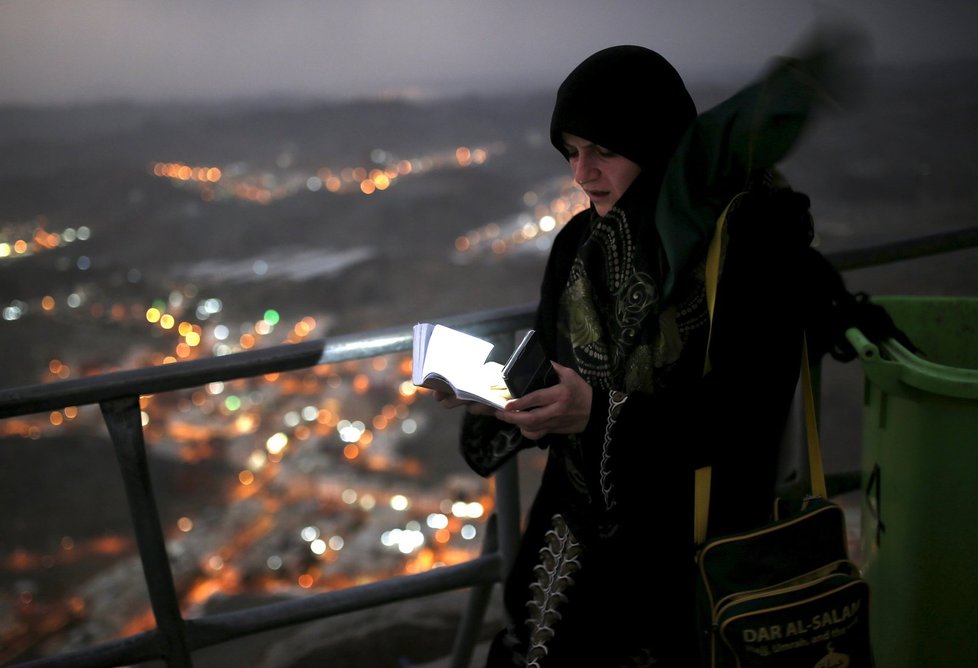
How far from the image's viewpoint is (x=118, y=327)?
2841 centimetres

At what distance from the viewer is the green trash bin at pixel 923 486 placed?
1.31m

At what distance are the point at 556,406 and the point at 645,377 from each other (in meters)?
0.16

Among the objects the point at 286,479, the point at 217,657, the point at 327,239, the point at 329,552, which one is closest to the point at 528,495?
the point at 217,657

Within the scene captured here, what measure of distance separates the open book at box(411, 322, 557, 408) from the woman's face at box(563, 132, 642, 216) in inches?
10.6

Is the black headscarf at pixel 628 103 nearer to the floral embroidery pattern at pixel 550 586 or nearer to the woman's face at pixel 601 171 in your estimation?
the woman's face at pixel 601 171

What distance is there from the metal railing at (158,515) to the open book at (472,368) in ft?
0.78

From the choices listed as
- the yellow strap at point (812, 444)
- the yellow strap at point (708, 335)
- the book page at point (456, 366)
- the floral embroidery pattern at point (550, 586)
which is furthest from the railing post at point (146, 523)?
the yellow strap at point (812, 444)

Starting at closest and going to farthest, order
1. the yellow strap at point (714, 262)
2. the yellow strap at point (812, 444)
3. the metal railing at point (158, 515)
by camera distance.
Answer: the yellow strap at point (714, 262)
the yellow strap at point (812, 444)
the metal railing at point (158, 515)

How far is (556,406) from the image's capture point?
41.3 inches

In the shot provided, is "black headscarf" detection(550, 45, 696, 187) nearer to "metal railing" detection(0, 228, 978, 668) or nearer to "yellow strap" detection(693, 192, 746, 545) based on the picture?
"yellow strap" detection(693, 192, 746, 545)

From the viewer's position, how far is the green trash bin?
4.31 ft

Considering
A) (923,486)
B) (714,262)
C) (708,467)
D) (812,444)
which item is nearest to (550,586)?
(708,467)

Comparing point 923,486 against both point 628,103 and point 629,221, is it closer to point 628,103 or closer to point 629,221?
point 629,221

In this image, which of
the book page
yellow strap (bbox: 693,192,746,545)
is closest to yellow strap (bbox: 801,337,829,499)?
yellow strap (bbox: 693,192,746,545)
